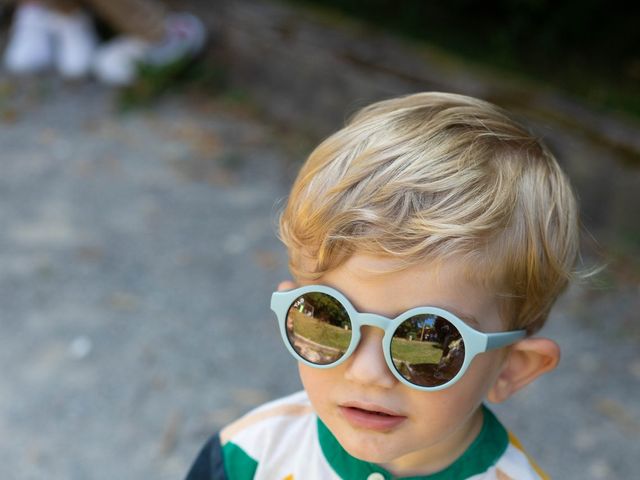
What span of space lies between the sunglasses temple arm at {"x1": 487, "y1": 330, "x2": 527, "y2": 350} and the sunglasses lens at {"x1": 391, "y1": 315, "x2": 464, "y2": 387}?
0.05 meters

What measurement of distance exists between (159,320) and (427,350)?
7.02 feet

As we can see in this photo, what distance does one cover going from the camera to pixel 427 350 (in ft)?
4.06

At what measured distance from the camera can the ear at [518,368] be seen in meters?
1.43

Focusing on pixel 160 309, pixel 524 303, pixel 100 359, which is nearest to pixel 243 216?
pixel 160 309

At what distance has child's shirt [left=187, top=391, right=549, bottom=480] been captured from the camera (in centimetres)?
141

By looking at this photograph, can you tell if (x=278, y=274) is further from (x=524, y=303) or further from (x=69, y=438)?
(x=524, y=303)

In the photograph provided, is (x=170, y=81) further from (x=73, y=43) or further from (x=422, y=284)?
(x=422, y=284)

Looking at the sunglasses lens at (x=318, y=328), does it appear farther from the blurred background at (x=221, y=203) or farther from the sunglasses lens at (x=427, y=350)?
the blurred background at (x=221, y=203)

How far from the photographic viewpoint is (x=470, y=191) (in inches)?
50.4

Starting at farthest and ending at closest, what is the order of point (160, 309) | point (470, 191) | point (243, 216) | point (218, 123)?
point (218, 123) → point (243, 216) → point (160, 309) → point (470, 191)

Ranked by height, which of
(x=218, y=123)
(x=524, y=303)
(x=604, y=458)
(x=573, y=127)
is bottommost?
(x=218, y=123)

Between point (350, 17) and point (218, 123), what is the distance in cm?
101

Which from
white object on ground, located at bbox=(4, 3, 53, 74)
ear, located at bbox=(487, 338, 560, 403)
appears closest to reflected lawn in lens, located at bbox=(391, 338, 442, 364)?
ear, located at bbox=(487, 338, 560, 403)

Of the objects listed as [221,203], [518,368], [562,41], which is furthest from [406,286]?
[562,41]
